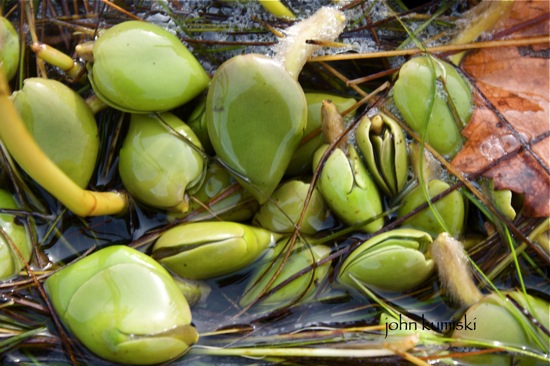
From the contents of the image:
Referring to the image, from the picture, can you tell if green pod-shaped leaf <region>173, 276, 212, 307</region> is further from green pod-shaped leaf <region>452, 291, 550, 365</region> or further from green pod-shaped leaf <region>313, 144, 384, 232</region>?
green pod-shaped leaf <region>452, 291, 550, 365</region>

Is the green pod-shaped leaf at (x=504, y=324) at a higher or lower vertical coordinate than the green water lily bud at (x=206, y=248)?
lower

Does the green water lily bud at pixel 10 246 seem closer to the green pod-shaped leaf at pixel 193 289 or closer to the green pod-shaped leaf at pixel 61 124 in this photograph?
the green pod-shaped leaf at pixel 61 124

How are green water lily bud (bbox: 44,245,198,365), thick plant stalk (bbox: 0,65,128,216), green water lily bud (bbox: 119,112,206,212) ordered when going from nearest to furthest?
thick plant stalk (bbox: 0,65,128,216) < green water lily bud (bbox: 44,245,198,365) < green water lily bud (bbox: 119,112,206,212)

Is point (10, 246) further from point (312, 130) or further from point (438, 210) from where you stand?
point (438, 210)

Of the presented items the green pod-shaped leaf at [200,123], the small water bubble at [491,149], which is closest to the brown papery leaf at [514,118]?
the small water bubble at [491,149]

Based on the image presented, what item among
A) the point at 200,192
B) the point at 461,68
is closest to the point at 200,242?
the point at 200,192

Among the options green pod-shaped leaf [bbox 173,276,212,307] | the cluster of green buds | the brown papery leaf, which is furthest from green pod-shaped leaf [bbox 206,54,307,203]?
the brown papery leaf

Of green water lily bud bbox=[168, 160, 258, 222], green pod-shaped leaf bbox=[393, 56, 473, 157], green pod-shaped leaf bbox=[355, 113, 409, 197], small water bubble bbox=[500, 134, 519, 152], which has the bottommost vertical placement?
green water lily bud bbox=[168, 160, 258, 222]
